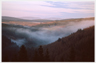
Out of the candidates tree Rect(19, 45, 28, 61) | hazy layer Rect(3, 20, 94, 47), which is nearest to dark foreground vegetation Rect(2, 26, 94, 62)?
tree Rect(19, 45, 28, 61)

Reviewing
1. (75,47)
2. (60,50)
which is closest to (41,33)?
(60,50)

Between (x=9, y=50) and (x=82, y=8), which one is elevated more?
(x=82, y=8)

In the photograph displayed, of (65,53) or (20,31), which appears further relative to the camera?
(20,31)

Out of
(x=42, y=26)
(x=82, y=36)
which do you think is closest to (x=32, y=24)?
(x=42, y=26)

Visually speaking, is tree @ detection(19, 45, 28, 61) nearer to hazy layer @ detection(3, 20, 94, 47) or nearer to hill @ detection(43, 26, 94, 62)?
hazy layer @ detection(3, 20, 94, 47)

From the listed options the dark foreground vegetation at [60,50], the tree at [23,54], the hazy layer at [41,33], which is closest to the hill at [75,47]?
the dark foreground vegetation at [60,50]

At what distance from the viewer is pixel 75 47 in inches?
126

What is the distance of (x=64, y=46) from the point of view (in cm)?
332

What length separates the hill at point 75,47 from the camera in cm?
311

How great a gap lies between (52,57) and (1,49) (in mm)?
1569

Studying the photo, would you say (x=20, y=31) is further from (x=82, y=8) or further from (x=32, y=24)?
(x=82, y=8)

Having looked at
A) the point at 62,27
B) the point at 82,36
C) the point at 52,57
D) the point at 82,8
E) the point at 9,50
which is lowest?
the point at 52,57

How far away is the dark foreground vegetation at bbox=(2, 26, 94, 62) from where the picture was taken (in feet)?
10.3

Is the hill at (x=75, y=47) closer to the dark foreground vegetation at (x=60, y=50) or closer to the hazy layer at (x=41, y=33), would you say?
the dark foreground vegetation at (x=60, y=50)
